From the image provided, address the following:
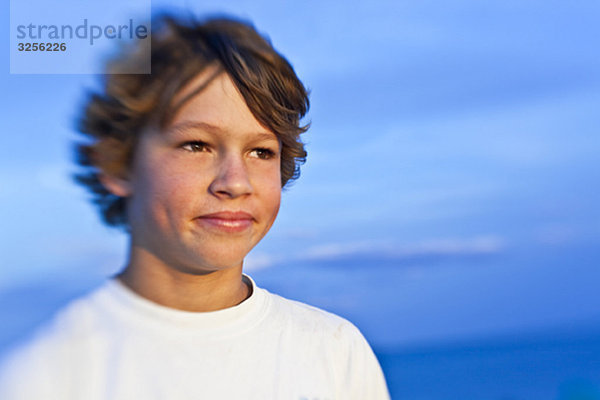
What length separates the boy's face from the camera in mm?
1387

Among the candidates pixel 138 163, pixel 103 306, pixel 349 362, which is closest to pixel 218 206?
pixel 138 163

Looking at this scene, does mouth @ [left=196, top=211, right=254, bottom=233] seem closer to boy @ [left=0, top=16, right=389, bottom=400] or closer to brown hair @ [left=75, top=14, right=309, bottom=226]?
boy @ [left=0, top=16, right=389, bottom=400]

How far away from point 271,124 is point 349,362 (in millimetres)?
702

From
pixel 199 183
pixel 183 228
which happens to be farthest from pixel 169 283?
pixel 199 183

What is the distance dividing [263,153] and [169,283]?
410mm

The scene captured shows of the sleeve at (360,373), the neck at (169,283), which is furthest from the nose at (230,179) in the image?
the sleeve at (360,373)

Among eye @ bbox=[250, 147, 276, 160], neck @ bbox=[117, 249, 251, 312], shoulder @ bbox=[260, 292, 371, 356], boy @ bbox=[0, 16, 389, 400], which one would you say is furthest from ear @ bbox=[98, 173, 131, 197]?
shoulder @ bbox=[260, 292, 371, 356]

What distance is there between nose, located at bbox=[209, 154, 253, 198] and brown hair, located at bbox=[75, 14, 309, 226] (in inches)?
5.9

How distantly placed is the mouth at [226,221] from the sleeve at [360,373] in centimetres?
51

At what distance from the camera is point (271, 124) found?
152 centimetres

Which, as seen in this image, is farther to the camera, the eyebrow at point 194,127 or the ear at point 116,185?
the ear at point 116,185

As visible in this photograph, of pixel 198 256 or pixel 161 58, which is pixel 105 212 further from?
pixel 161 58

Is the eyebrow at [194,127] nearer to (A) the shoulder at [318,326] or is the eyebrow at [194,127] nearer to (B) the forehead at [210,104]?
(B) the forehead at [210,104]

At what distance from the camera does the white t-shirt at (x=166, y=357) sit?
1345 millimetres
